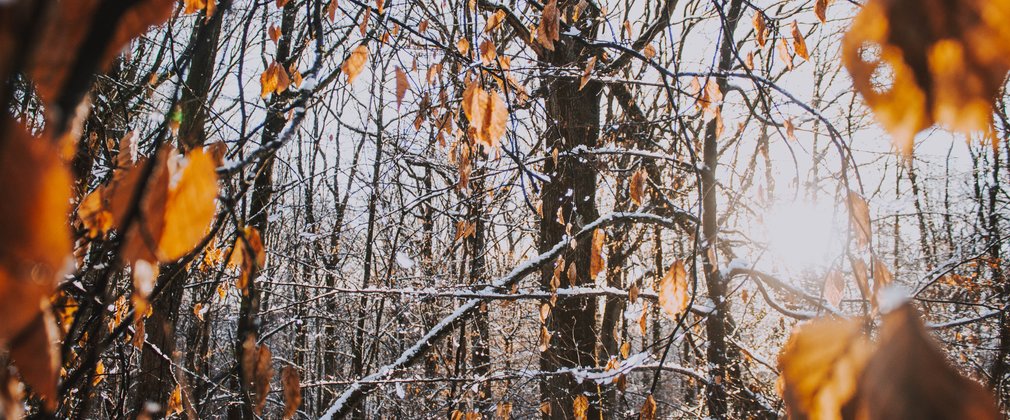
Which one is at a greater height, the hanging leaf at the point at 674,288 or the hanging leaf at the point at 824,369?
the hanging leaf at the point at 674,288

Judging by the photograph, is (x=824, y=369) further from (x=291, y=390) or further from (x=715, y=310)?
(x=715, y=310)

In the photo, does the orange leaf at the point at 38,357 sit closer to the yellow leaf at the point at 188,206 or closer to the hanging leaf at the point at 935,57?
the yellow leaf at the point at 188,206

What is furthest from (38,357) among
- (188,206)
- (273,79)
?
(273,79)

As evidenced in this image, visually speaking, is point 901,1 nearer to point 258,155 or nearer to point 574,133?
point 258,155

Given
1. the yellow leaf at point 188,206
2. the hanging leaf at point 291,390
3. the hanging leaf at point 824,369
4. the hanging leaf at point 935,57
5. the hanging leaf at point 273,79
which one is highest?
the hanging leaf at point 273,79

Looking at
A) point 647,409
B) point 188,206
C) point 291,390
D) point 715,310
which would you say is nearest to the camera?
point 188,206

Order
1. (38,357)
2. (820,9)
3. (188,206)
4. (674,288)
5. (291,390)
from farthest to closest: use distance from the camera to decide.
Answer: (820,9), (674,288), (291,390), (188,206), (38,357)

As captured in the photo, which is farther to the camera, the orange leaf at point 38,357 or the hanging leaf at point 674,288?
the hanging leaf at point 674,288

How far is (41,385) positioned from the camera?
0.29m

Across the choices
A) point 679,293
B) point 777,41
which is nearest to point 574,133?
point 777,41

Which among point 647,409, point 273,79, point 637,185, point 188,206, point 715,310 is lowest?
point 647,409

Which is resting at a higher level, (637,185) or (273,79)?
(273,79)

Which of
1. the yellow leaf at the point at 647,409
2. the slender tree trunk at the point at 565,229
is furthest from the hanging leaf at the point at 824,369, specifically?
the slender tree trunk at the point at 565,229

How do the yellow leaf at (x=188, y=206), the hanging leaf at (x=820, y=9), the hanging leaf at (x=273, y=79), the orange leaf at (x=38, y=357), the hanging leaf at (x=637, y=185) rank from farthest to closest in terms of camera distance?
the hanging leaf at (x=637, y=185) → the hanging leaf at (x=273, y=79) → the hanging leaf at (x=820, y=9) → the yellow leaf at (x=188, y=206) → the orange leaf at (x=38, y=357)
